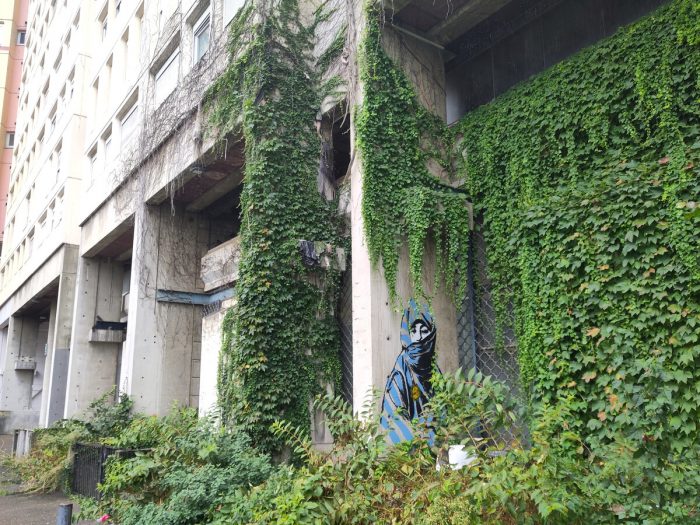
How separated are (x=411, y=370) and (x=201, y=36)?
962 centimetres

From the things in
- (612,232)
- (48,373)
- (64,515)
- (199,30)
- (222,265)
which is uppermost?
(199,30)

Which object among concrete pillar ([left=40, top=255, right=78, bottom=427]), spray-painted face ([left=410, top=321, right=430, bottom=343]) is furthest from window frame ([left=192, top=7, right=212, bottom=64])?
concrete pillar ([left=40, top=255, right=78, bottom=427])

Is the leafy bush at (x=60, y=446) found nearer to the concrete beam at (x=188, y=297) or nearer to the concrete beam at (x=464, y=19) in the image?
the concrete beam at (x=188, y=297)

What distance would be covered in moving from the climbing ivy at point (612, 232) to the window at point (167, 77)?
9.39 m

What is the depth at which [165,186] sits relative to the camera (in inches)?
514

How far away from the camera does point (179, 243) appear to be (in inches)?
573

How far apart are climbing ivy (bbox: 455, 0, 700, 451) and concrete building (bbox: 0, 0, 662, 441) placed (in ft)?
4.57

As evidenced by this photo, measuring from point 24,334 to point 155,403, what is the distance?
1762cm

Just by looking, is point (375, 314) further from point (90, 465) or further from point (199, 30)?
point (199, 30)

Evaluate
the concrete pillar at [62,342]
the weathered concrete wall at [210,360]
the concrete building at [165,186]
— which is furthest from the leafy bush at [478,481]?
the concrete pillar at [62,342]

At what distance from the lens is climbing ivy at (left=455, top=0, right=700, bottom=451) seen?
205 inches

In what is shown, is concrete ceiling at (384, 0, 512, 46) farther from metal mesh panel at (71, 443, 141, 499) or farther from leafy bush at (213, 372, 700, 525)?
metal mesh panel at (71, 443, 141, 499)

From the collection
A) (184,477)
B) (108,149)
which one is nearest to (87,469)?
(184,477)

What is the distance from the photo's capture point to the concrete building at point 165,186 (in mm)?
8141
